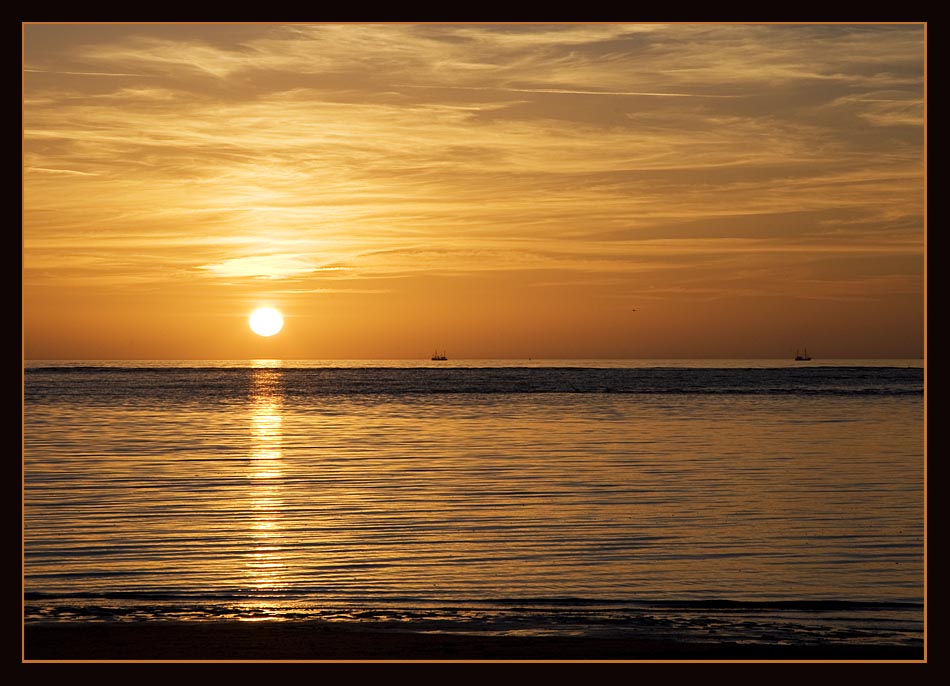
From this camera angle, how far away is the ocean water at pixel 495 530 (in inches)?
545

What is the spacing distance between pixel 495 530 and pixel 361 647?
273 inches

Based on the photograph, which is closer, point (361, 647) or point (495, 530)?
point (361, 647)

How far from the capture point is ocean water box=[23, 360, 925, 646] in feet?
45.4

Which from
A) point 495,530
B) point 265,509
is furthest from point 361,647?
point 265,509

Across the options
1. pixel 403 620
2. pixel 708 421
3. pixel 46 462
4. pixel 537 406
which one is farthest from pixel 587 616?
pixel 537 406

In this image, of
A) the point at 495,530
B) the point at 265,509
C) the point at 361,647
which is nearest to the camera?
the point at 361,647

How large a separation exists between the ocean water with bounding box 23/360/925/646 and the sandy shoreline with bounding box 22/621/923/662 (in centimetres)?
43

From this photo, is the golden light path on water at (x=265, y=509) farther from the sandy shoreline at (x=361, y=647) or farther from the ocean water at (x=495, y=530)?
the sandy shoreline at (x=361, y=647)

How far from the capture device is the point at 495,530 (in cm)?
1881

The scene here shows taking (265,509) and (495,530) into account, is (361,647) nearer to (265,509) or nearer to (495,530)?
(495,530)

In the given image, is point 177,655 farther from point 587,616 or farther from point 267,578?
point 587,616

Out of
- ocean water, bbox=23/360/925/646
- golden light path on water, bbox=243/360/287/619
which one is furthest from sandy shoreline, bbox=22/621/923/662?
A: golden light path on water, bbox=243/360/287/619

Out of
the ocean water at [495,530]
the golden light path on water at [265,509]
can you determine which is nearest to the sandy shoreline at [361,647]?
the ocean water at [495,530]

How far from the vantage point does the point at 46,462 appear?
28.3m
